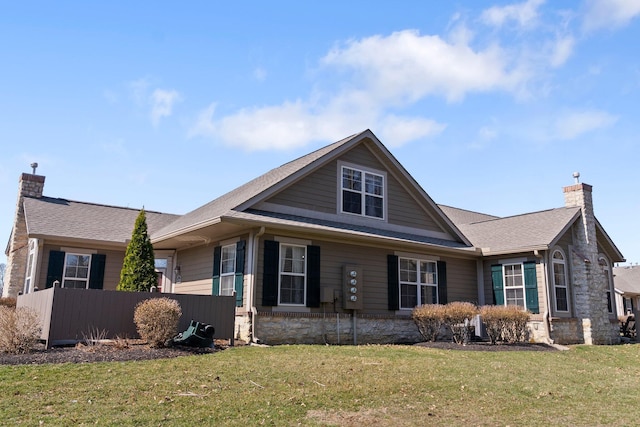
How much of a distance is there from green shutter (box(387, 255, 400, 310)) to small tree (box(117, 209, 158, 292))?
21.3ft

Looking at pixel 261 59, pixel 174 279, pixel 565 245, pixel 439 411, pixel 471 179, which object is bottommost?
pixel 439 411

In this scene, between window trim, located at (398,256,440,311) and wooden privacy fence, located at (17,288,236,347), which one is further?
window trim, located at (398,256,440,311)

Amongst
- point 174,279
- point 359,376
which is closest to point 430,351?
point 359,376

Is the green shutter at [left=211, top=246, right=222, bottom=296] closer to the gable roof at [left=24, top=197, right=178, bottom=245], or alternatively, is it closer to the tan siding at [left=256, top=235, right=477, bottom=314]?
the tan siding at [left=256, top=235, right=477, bottom=314]

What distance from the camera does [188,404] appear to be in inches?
239

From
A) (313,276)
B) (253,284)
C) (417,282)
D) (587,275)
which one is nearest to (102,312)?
(253,284)

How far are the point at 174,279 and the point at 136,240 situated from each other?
361 centimetres

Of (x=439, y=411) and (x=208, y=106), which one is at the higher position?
(x=208, y=106)

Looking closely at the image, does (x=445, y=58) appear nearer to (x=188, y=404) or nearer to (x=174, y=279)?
(x=188, y=404)

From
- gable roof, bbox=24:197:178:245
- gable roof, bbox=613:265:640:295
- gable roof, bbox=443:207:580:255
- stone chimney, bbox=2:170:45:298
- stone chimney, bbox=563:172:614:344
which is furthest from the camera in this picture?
gable roof, bbox=613:265:640:295

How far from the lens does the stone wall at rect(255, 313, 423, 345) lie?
12.3m

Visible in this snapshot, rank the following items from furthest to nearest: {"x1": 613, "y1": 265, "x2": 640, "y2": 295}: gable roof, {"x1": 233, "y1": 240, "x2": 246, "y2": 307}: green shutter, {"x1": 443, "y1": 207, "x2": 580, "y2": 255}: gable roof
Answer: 1. {"x1": 613, "y1": 265, "x2": 640, "y2": 295}: gable roof
2. {"x1": 443, "y1": 207, "x2": 580, "y2": 255}: gable roof
3. {"x1": 233, "y1": 240, "x2": 246, "y2": 307}: green shutter

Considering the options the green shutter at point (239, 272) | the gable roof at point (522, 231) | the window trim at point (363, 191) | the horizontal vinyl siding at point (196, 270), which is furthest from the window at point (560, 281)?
the horizontal vinyl siding at point (196, 270)

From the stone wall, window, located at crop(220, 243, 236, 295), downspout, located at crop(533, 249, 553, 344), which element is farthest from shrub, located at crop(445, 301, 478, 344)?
window, located at crop(220, 243, 236, 295)
